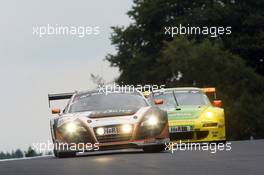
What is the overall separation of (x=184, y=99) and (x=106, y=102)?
20.2 feet

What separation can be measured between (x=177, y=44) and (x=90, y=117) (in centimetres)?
3972

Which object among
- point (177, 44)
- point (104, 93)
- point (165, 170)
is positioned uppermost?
point (177, 44)

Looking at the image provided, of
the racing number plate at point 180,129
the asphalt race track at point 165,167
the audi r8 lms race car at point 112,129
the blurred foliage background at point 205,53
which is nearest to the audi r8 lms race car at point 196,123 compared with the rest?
the racing number plate at point 180,129

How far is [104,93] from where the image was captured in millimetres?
22625

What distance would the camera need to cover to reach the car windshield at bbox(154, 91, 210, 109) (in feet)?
90.8

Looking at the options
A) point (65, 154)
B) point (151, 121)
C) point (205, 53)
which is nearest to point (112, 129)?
point (151, 121)

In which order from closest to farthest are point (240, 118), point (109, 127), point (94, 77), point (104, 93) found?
point (109, 127), point (104, 93), point (240, 118), point (94, 77)

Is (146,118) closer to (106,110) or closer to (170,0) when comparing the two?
(106,110)

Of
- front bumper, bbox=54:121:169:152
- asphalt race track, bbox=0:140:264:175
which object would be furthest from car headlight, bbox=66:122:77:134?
asphalt race track, bbox=0:140:264:175

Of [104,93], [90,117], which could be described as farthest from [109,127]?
[104,93]

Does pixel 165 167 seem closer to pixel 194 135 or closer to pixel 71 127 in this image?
pixel 71 127

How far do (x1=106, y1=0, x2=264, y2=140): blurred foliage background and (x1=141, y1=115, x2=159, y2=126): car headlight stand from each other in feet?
110

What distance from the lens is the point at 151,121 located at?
20906 millimetres

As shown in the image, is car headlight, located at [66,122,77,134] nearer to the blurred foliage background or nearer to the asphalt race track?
the asphalt race track
